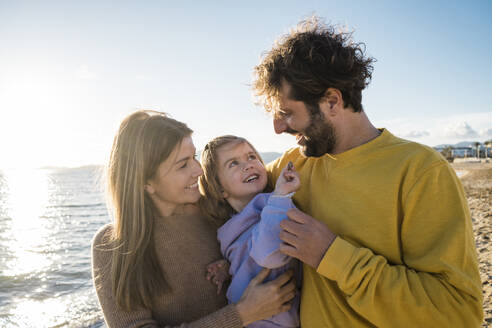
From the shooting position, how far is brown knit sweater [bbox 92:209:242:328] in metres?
2.14

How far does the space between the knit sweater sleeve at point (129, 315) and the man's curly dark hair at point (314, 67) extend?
1.61m

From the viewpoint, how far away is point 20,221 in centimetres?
2244

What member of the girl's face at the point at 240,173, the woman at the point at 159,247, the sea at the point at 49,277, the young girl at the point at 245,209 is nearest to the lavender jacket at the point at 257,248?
the young girl at the point at 245,209

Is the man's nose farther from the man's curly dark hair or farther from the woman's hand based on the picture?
the woman's hand

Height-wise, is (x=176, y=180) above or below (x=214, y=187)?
above

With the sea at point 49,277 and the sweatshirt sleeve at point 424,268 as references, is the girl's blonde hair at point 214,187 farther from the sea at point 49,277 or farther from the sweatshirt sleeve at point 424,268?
the sweatshirt sleeve at point 424,268

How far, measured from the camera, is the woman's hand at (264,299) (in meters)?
2.13

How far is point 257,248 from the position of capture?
2.17 m

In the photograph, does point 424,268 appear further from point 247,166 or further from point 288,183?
point 247,166

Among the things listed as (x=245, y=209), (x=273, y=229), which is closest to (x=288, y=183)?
(x=273, y=229)

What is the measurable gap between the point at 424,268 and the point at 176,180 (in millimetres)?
1799

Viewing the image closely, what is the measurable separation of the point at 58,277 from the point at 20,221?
16.1m

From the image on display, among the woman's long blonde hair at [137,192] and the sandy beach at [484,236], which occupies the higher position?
the woman's long blonde hair at [137,192]

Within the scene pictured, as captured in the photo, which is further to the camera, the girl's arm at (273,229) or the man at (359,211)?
the girl's arm at (273,229)
